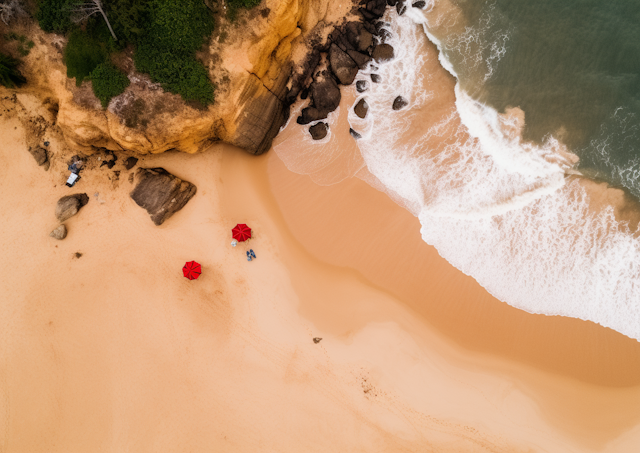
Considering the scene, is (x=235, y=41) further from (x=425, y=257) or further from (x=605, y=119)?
(x=605, y=119)

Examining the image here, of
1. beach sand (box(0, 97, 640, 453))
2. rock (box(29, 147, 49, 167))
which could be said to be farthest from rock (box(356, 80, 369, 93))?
rock (box(29, 147, 49, 167))

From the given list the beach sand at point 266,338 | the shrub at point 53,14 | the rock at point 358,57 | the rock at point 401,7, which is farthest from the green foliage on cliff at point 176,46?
the rock at point 401,7

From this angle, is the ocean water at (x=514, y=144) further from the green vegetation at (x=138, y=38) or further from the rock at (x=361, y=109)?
the green vegetation at (x=138, y=38)

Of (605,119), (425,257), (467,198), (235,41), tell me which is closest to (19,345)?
(235,41)

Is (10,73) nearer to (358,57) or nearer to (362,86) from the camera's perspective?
(358,57)

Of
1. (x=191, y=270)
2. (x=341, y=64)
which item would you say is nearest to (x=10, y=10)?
(x=191, y=270)

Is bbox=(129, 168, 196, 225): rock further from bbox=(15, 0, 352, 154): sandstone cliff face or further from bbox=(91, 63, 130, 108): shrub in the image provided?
bbox=(91, 63, 130, 108): shrub

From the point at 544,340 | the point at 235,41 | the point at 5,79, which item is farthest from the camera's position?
the point at 544,340
